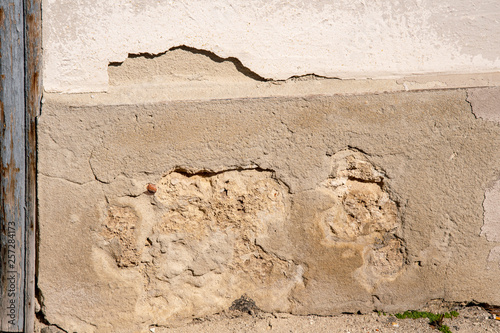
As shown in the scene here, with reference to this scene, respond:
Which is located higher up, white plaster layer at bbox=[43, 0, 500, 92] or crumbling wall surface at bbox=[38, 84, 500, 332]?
white plaster layer at bbox=[43, 0, 500, 92]

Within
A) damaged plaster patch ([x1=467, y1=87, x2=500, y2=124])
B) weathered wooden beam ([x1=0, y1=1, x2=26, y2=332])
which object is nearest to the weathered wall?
damaged plaster patch ([x1=467, y1=87, x2=500, y2=124])

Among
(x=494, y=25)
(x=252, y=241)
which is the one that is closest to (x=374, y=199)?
(x=252, y=241)

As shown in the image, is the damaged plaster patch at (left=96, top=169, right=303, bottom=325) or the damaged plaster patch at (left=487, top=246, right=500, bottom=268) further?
the damaged plaster patch at (left=487, top=246, right=500, bottom=268)

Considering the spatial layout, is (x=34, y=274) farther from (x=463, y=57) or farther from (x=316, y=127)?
(x=463, y=57)

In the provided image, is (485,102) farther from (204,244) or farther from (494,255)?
(204,244)

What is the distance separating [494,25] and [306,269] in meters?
1.34

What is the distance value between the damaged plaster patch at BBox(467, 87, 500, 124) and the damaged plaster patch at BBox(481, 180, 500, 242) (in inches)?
12.1

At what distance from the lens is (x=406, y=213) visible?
6.27ft

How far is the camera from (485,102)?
184cm

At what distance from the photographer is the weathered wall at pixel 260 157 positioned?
1.72 metres

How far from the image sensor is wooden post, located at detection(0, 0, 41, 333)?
171 centimetres

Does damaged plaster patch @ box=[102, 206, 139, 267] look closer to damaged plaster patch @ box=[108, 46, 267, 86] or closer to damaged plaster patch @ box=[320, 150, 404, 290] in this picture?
damaged plaster patch @ box=[108, 46, 267, 86]

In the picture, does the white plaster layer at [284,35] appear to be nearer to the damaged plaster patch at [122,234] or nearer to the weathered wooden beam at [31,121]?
the weathered wooden beam at [31,121]

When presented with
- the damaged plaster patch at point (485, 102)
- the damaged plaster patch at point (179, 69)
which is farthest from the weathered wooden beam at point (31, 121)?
the damaged plaster patch at point (485, 102)
